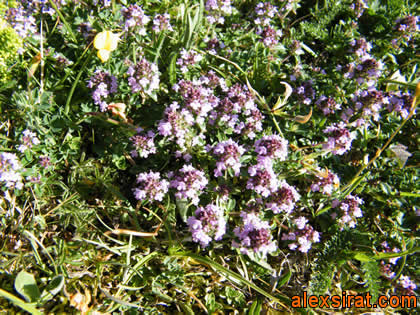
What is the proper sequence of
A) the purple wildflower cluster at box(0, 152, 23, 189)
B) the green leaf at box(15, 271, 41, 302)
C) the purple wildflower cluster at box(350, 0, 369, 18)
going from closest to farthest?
1. the green leaf at box(15, 271, 41, 302)
2. the purple wildflower cluster at box(0, 152, 23, 189)
3. the purple wildflower cluster at box(350, 0, 369, 18)

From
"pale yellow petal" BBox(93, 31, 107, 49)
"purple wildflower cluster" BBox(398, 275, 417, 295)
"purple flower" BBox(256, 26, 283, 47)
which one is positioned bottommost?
"purple wildflower cluster" BBox(398, 275, 417, 295)

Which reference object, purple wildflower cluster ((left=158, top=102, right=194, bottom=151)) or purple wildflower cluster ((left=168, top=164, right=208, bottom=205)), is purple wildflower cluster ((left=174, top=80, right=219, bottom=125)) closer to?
purple wildflower cluster ((left=158, top=102, right=194, bottom=151))

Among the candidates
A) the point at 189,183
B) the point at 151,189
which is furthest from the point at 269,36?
the point at 151,189

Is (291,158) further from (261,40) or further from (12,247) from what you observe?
(12,247)

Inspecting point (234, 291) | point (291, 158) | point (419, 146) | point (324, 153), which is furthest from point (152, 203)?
point (419, 146)

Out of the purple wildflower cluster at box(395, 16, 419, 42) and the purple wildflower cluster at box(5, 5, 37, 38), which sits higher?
the purple wildflower cluster at box(395, 16, 419, 42)

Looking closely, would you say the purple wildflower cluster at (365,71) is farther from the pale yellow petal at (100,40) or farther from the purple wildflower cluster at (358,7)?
the pale yellow petal at (100,40)

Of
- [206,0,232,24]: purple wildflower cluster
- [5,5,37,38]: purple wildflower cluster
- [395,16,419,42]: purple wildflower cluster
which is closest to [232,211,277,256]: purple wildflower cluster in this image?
[206,0,232,24]: purple wildflower cluster
